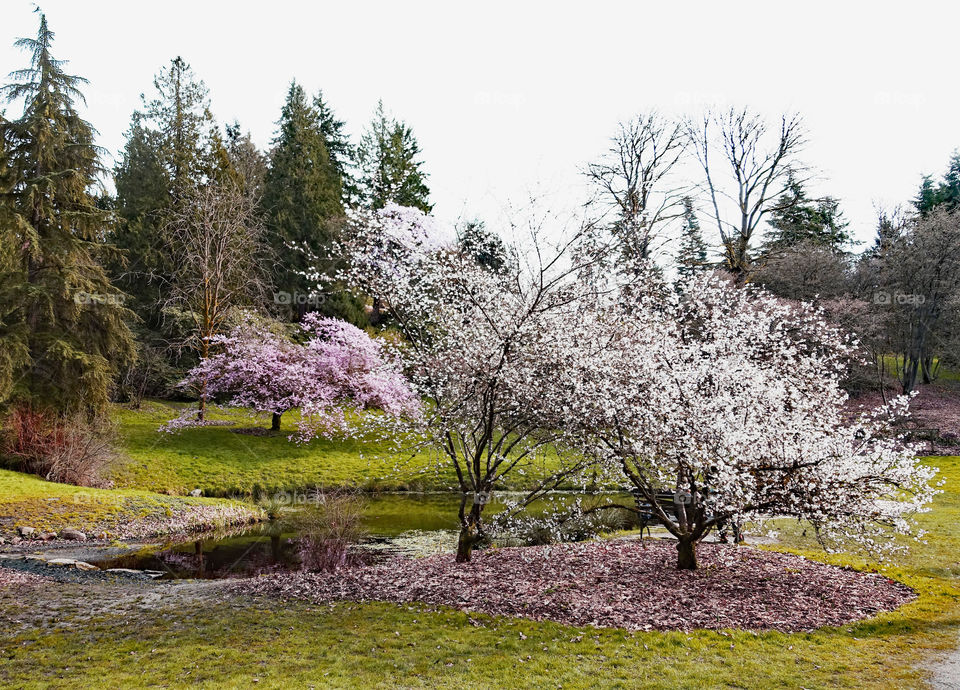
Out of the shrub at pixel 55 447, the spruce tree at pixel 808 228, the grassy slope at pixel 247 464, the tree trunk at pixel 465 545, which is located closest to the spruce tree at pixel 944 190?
the spruce tree at pixel 808 228

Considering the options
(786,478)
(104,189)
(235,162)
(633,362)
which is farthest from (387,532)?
(235,162)

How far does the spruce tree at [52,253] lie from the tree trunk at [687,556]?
16.0 m

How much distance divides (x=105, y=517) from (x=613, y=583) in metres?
11.4

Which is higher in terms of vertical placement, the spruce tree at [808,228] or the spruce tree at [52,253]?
the spruce tree at [808,228]

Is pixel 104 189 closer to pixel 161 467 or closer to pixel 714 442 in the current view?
pixel 161 467

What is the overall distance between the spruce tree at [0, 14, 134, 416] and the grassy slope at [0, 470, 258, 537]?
9.06 ft

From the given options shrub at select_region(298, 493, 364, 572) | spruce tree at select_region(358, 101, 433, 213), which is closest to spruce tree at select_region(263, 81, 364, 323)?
spruce tree at select_region(358, 101, 433, 213)

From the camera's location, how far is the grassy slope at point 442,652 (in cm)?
550

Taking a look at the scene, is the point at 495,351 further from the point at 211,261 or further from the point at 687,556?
the point at 211,261

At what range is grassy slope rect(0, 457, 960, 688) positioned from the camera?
217 inches

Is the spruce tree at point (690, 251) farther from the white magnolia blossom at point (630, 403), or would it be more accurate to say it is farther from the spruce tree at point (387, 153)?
the spruce tree at point (387, 153)

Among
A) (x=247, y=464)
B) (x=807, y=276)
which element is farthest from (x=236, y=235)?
(x=807, y=276)

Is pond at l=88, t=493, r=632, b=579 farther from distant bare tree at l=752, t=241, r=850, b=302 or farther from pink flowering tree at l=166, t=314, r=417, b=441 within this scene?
distant bare tree at l=752, t=241, r=850, b=302

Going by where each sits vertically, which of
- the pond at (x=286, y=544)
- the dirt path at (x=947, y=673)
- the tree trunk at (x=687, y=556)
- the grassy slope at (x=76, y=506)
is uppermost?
the tree trunk at (x=687, y=556)
